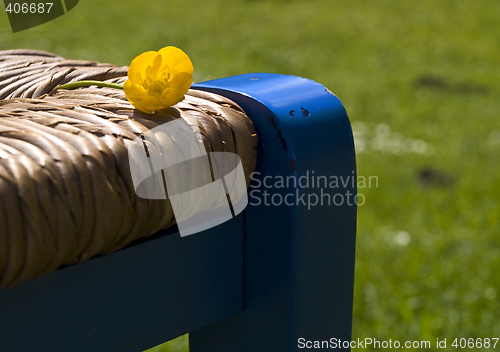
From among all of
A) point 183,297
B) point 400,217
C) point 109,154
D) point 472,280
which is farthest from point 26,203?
point 400,217

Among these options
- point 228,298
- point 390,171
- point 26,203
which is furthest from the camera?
point 390,171

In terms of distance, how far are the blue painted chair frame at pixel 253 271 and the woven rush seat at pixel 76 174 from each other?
0.12 ft

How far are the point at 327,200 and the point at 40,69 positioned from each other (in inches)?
13.7

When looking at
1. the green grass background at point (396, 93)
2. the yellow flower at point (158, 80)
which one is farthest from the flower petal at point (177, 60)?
the green grass background at point (396, 93)

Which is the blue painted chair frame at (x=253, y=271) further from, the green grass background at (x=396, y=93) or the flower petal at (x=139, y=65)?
the green grass background at (x=396, y=93)

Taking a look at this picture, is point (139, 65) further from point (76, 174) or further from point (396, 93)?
point (396, 93)

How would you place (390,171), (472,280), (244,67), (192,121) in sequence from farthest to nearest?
1. (244,67)
2. (390,171)
3. (472,280)
4. (192,121)

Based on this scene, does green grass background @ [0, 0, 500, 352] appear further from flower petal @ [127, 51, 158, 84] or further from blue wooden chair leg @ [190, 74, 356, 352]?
flower petal @ [127, 51, 158, 84]

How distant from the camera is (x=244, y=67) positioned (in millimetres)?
4723

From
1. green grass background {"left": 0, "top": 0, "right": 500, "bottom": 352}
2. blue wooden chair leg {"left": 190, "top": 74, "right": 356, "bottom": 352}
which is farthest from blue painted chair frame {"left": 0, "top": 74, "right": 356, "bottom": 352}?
green grass background {"left": 0, "top": 0, "right": 500, "bottom": 352}

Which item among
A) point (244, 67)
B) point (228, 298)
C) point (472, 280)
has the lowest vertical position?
point (472, 280)

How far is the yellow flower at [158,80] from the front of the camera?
1.50ft

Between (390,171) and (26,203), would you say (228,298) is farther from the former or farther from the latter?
(390,171)

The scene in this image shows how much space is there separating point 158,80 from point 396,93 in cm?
400
